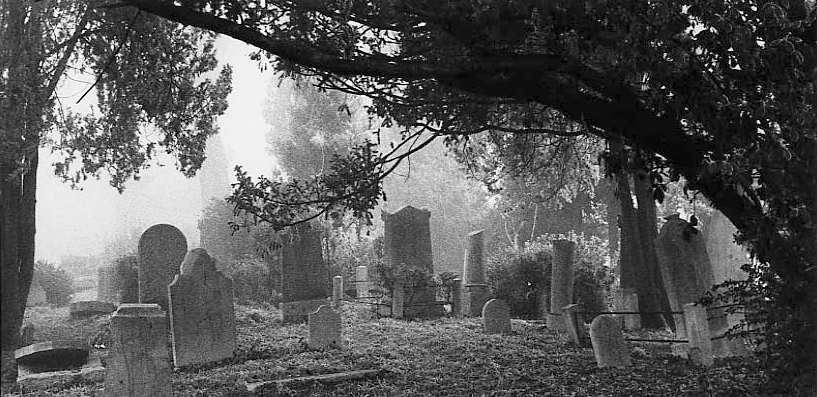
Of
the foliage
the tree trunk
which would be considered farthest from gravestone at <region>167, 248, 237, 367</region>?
the foliage

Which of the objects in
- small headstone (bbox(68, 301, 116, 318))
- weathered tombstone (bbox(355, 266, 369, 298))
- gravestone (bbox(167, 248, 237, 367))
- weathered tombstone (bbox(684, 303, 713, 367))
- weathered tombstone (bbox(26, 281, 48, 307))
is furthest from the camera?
weathered tombstone (bbox(26, 281, 48, 307))

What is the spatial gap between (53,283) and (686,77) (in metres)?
25.8

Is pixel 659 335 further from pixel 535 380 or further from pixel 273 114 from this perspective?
pixel 273 114

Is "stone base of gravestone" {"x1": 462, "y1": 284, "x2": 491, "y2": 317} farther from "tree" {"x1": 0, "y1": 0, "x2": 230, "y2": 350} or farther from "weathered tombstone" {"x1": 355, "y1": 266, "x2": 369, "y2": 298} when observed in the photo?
"tree" {"x1": 0, "y1": 0, "x2": 230, "y2": 350}

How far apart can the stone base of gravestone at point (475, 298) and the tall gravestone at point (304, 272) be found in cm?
335

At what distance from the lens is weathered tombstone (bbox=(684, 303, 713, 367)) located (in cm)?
864

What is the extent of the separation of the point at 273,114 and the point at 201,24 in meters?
41.2

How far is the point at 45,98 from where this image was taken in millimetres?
10859

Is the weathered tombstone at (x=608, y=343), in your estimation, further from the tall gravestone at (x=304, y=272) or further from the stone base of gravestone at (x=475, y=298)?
the tall gravestone at (x=304, y=272)

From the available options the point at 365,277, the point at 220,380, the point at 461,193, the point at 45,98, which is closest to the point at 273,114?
the point at 461,193

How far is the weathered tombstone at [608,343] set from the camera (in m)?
8.39

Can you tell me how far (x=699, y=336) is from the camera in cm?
871

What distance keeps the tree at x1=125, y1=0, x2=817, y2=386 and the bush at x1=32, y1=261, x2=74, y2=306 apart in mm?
23012

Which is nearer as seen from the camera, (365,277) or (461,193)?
(365,277)
